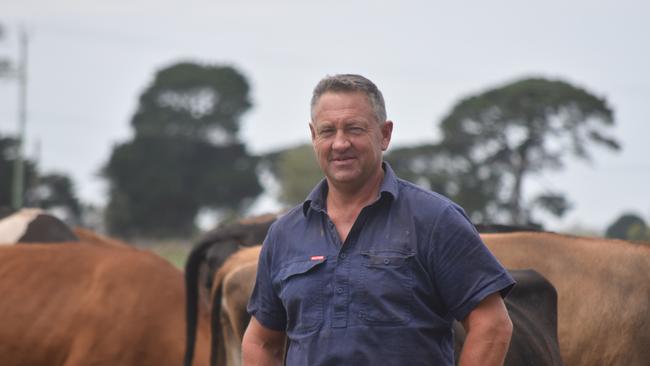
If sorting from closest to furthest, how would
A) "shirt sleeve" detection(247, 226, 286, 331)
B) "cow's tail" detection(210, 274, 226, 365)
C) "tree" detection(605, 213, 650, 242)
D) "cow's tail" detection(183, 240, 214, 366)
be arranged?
1. "shirt sleeve" detection(247, 226, 286, 331)
2. "cow's tail" detection(210, 274, 226, 365)
3. "cow's tail" detection(183, 240, 214, 366)
4. "tree" detection(605, 213, 650, 242)

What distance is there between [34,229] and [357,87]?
717 centimetres

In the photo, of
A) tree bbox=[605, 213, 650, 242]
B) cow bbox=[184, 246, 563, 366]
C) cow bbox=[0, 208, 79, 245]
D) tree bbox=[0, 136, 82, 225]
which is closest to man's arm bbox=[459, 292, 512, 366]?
cow bbox=[184, 246, 563, 366]

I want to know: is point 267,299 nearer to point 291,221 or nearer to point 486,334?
point 291,221

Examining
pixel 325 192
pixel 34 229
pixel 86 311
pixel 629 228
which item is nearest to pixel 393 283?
pixel 325 192

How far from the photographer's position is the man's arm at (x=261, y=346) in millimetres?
4523

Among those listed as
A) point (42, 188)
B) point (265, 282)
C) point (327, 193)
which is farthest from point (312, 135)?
point (42, 188)

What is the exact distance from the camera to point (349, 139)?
4199 mm

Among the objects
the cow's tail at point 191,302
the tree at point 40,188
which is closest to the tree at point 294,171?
the tree at point 40,188

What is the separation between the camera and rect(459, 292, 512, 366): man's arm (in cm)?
405

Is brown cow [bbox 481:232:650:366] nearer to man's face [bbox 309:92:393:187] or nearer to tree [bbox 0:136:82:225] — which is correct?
man's face [bbox 309:92:393:187]

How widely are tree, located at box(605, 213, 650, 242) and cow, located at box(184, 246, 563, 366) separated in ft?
15.9

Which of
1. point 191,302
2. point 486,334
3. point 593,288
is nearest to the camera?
point 486,334

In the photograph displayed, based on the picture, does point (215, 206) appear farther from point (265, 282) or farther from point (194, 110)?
point (265, 282)

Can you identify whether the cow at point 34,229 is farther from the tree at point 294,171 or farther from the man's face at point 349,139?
the tree at point 294,171
